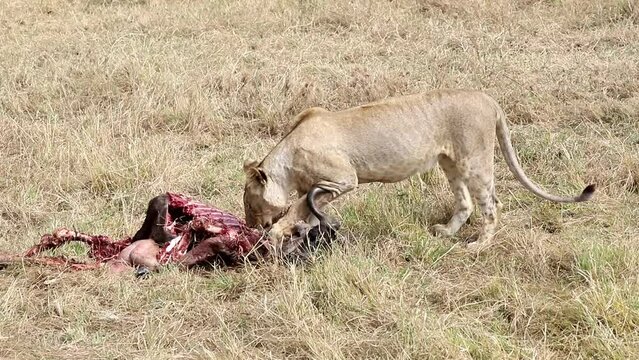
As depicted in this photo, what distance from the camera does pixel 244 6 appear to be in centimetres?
1225

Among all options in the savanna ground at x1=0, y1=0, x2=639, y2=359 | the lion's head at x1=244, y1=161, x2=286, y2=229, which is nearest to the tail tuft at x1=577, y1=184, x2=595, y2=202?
the savanna ground at x1=0, y1=0, x2=639, y2=359

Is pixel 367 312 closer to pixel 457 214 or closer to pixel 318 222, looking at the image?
pixel 318 222

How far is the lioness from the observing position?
521 centimetres

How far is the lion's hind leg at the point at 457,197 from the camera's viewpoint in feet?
18.4

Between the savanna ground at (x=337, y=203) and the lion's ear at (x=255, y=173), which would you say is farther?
the lion's ear at (x=255, y=173)

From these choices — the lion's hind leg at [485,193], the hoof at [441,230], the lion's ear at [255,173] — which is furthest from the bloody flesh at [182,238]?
the lion's hind leg at [485,193]

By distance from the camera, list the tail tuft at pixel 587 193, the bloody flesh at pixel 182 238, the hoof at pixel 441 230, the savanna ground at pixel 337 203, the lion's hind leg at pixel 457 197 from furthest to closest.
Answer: the lion's hind leg at pixel 457 197, the hoof at pixel 441 230, the tail tuft at pixel 587 193, the bloody flesh at pixel 182 238, the savanna ground at pixel 337 203

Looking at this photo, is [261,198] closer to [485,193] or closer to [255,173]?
[255,173]

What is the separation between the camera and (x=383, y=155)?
17.7ft

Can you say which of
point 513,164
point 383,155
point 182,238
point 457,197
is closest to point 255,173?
point 182,238

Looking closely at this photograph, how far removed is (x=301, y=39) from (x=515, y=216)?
18.5 ft

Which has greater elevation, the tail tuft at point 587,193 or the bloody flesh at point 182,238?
the bloody flesh at point 182,238

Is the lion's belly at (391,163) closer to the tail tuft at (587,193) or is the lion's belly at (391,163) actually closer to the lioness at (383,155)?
the lioness at (383,155)

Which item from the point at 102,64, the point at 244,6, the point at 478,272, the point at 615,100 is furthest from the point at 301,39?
the point at 478,272
